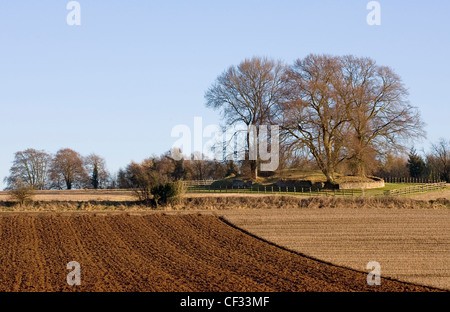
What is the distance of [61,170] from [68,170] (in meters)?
0.90

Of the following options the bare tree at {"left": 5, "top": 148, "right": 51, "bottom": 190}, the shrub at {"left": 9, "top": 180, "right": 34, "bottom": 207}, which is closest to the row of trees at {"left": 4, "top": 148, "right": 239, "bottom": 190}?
the bare tree at {"left": 5, "top": 148, "right": 51, "bottom": 190}

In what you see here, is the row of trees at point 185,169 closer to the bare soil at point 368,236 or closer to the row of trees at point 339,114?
the row of trees at point 339,114

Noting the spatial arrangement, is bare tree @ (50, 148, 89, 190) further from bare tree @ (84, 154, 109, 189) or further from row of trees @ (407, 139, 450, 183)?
row of trees @ (407, 139, 450, 183)

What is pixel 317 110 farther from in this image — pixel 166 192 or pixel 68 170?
pixel 68 170

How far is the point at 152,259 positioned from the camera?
63.5 feet

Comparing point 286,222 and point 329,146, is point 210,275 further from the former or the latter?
point 329,146

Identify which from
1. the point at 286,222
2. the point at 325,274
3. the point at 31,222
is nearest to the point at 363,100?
the point at 286,222

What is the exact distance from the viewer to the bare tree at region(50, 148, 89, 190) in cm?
7238

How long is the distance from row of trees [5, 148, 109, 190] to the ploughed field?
3976 cm

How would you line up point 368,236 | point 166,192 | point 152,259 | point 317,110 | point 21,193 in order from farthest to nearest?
point 317,110 < point 166,192 < point 21,193 < point 368,236 < point 152,259

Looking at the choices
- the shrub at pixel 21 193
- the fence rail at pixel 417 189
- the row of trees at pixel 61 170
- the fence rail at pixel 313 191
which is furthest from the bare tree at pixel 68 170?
the fence rail at pixel 417 189

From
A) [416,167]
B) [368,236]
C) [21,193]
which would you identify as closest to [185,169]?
[416,167]
